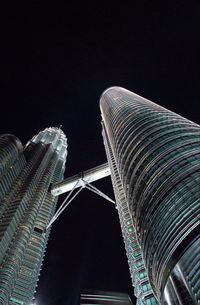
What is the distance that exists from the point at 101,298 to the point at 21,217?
43.4 m

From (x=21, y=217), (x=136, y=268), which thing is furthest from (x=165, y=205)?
(x=21, y=217)

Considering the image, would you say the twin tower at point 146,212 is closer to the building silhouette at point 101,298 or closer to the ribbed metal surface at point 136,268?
the ribbed metal surface at point 136,268

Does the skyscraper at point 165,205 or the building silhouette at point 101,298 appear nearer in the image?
the skyscraper at point 165,205

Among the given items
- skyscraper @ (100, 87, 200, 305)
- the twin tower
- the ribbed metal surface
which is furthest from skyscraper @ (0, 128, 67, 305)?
skyscraper @ (100, 87, 200, 305)

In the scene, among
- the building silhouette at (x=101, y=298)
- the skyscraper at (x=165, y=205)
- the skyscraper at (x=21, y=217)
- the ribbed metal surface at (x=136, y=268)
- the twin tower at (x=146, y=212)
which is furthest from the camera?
the skyscraper at (x=21, y=217)

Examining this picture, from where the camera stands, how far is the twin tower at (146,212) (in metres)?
25.2

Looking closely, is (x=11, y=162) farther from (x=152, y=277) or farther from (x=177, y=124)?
(x=152, y=277)

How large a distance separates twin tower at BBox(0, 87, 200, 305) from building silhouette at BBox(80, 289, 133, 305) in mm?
2644

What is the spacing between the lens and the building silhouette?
38594 millimetres

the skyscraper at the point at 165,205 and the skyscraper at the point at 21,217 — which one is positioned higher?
the skyscraper at the point at 21,217

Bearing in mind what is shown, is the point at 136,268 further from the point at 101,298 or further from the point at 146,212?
the point at 146,212

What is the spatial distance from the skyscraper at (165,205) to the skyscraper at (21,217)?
101 feet

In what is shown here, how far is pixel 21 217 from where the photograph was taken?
248 ft

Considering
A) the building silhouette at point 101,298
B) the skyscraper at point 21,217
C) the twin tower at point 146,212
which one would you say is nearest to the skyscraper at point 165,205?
the twin tower at point 146,212
